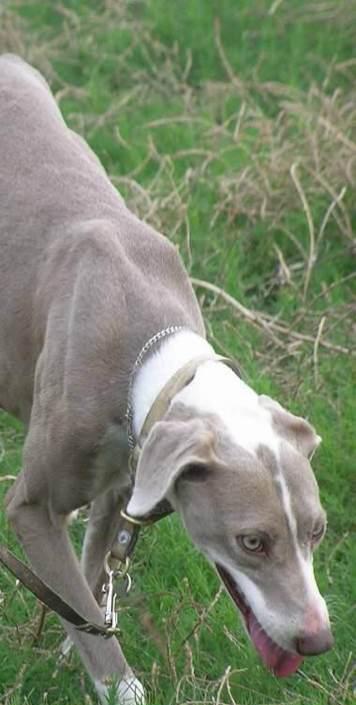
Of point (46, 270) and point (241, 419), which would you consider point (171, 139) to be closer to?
point (46, 270)

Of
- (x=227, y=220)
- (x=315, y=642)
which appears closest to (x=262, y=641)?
(x=315, y=642)

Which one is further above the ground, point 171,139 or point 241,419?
point 241,419

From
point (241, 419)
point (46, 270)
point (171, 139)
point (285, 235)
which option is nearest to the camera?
point (241, 419)

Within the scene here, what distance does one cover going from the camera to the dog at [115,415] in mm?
3545

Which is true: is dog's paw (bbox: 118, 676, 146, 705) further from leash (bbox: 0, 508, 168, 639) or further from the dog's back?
the dog's back

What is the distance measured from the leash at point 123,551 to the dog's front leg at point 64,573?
0.12 ft

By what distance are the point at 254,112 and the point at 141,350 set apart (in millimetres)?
3140

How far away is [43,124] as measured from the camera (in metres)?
4.64

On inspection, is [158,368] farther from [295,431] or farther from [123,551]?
[123,551]

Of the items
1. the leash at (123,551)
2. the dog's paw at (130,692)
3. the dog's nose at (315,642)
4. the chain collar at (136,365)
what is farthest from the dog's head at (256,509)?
the dog's paw at (130,692)

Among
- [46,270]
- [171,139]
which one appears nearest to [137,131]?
[171,139]

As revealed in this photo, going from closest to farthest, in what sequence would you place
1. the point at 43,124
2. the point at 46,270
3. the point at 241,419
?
the point at 241,419, the point at 46,270, the point at 43,124

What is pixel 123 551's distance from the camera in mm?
4203

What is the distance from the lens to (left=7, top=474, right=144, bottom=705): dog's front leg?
4105mm
